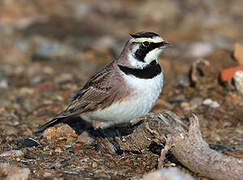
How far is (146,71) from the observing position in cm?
537

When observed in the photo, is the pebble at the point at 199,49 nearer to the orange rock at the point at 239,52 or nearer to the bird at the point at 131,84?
the orange rock at the point at 239,52

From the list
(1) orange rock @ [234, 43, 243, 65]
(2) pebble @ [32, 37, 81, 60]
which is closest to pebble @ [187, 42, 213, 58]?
(1) orange rock @ [234, 43, 243, 65]

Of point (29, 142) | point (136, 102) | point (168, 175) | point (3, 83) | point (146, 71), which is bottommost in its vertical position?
point (3, 83)

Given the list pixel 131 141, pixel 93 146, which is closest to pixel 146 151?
pixel 131 141

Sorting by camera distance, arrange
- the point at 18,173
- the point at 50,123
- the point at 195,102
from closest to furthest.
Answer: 1. the point at 18,173
2. the point at 50,123
3. the point at 195,102

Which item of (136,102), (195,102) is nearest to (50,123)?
(136,102)

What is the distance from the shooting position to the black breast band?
17.5 ft

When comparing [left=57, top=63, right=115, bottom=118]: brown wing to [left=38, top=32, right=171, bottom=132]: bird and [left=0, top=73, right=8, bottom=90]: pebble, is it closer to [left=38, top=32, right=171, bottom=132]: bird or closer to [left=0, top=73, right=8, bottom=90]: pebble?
[left=38, top=32, right=171, bottom=132]: bird

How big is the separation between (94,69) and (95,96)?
155 inches

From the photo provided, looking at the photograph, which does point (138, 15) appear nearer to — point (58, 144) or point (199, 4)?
point (199, 4)

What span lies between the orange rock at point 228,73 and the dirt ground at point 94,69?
0.12 metres

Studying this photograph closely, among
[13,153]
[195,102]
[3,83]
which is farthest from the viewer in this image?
[3,83]

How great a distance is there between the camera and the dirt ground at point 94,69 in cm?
499

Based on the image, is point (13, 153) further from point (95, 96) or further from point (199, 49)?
point (199, 49)
